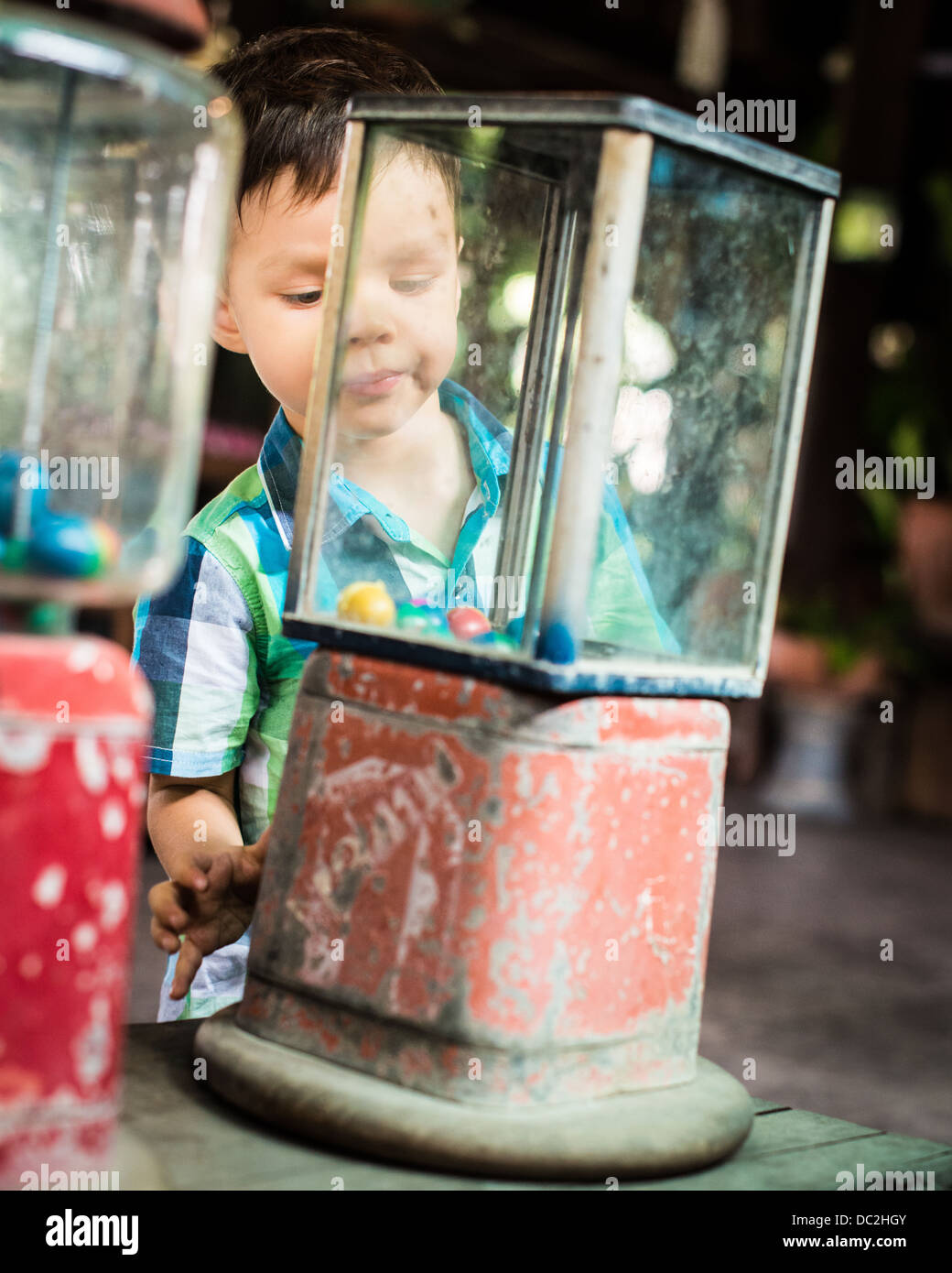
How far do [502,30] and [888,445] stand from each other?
2594 millimetres

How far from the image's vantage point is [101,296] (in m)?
0.96

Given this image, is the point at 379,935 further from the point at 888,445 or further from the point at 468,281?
the point at 888,445

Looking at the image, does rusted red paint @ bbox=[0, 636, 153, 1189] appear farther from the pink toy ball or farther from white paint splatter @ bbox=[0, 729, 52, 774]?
the pink toy ball

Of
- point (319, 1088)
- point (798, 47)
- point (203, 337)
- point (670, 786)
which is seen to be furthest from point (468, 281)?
point (798, 47)

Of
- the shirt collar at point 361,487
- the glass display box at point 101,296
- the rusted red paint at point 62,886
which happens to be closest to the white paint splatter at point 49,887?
the rusted red paint at point 62,886

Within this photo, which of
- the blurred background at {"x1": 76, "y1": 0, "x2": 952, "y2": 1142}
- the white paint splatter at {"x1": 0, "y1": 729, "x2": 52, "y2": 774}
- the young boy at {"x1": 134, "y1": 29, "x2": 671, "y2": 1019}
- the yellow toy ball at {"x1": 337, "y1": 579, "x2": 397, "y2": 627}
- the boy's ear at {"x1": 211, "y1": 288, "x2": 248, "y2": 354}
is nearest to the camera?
the white paint splatter at {"x1": 0, "y1": 729, "x2": 52, "y2": 774}

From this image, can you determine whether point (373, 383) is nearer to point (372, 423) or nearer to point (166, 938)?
point (372, 423)

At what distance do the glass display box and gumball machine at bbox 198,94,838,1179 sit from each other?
16 centimetres

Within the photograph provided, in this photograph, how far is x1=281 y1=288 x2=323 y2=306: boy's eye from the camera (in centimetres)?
124

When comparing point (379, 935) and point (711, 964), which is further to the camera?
point (711, 964)

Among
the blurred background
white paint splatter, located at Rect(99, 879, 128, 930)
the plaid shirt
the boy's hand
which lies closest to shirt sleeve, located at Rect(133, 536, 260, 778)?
the plaid shirt

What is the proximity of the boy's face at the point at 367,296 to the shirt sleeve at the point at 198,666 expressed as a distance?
0.18 m

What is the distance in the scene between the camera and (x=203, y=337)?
2.85ft

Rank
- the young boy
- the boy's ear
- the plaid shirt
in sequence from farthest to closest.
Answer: the boy's ear → the plaid shirt → the young boy
